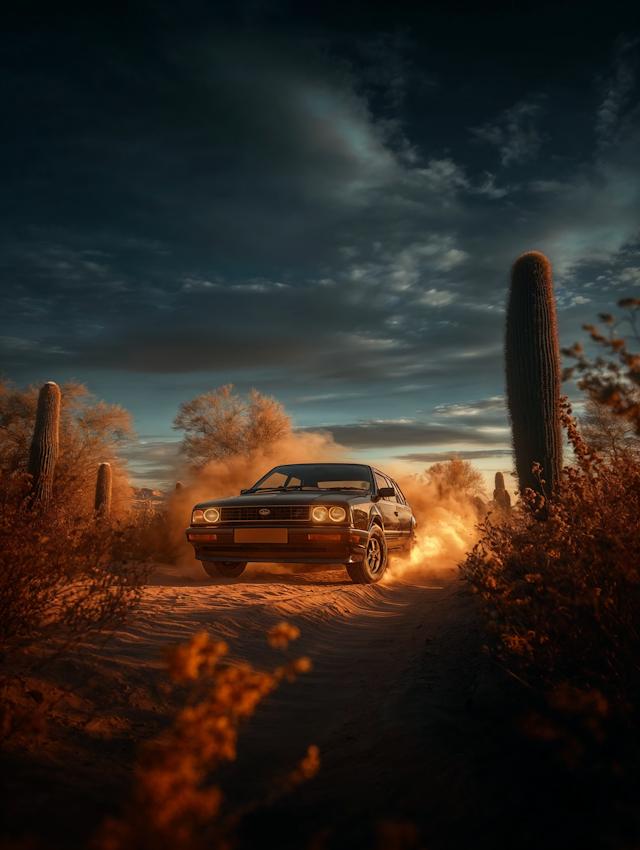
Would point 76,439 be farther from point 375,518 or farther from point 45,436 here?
point 375,518

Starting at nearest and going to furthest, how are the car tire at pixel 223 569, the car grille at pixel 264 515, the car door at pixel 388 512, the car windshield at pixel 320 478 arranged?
the car grille at pixel 264 515
the car tire at pixel 223 569
the car door at pixel 388 512
the car windshield at pixel 320 478

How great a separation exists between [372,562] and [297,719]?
4941 millimetres

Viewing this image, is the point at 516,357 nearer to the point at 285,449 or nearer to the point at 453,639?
the point at 453,639

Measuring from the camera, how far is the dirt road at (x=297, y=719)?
6.86 feet

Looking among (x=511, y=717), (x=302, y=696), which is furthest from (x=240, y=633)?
(x=511, y=717)

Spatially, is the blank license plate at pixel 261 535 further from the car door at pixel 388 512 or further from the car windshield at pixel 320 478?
the car door at pixel 388 512

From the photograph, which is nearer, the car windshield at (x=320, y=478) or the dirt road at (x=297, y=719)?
the dirt road at (x=297, y=719)

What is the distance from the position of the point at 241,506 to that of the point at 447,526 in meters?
8.70

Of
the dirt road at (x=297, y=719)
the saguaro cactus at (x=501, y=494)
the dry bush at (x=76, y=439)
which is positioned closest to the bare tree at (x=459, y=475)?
the saguaro cactus at (x=501, y=494)

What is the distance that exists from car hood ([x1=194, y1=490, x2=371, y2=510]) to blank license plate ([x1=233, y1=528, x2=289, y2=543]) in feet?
1.17

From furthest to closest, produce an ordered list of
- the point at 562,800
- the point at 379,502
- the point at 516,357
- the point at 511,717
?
1. the point at 516,357
2. the point at 379,502
3. the point at 511,717
4. the point at 562,800

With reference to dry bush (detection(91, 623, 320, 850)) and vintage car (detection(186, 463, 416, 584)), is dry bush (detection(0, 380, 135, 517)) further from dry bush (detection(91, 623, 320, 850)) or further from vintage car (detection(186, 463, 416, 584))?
dry bush (detection(91, 623, 320, 850))

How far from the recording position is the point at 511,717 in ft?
9.19

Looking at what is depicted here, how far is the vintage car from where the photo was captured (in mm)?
7398
